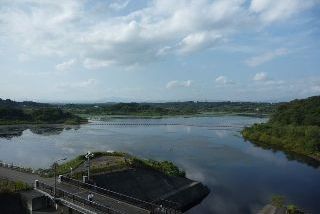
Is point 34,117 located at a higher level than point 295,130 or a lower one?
higher

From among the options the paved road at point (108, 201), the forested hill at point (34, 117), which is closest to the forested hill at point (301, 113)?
the paved road at point (108, 201)

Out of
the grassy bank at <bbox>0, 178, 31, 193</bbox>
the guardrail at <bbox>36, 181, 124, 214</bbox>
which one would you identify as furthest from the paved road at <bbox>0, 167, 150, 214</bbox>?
the grassy bank at <bbox>0, 178, 31, 193</bbox>

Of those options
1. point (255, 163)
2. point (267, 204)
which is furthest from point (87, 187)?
point (255, 163)

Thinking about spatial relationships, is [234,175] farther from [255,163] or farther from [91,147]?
[91,147]

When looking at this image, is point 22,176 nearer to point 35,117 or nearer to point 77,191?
point 77,191

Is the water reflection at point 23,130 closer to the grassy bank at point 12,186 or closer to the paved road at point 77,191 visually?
the paved road at point 77,191

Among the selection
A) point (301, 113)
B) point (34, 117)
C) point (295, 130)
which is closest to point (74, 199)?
point (295, 130)
